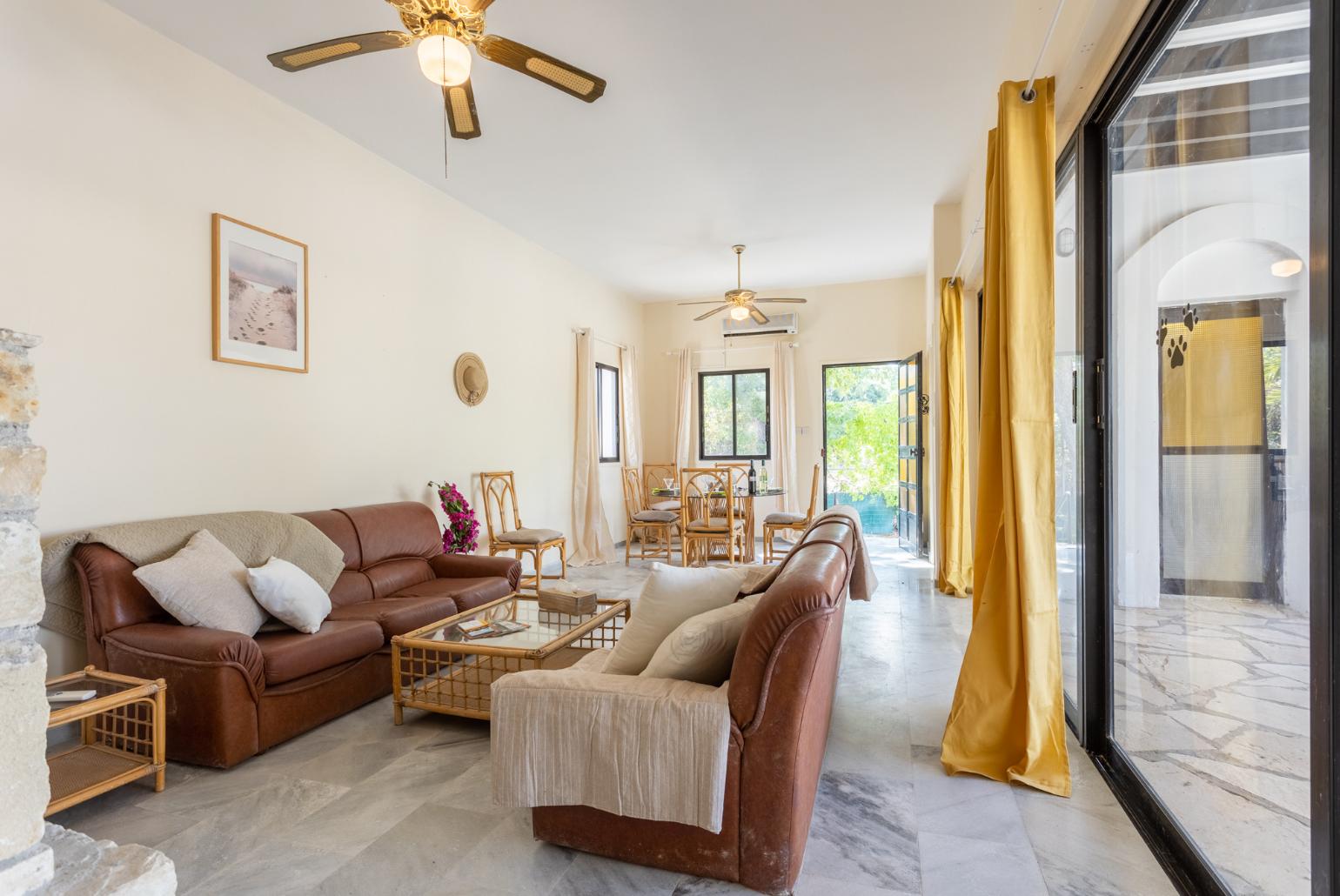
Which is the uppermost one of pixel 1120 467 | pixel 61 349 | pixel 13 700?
pixel 61 349

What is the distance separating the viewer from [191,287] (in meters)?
3.13

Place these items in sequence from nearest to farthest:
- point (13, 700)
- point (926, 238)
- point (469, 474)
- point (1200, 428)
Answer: point (13, 700) → point (1200, 428) → point (469, 474) → point (926, 238)

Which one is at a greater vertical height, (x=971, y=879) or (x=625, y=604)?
(x=625, y=604)

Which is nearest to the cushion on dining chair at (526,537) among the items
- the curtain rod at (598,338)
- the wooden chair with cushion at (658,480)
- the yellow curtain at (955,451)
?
the wooden chair with cushion at (658,480)

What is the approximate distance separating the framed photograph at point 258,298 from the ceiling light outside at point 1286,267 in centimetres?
386

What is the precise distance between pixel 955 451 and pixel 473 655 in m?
3.84

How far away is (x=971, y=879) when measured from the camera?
1.72 meters

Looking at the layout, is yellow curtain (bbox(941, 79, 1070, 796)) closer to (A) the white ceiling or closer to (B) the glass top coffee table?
(A) the white ceiling

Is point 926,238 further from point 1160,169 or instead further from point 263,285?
point 263,285

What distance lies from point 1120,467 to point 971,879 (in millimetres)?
1364

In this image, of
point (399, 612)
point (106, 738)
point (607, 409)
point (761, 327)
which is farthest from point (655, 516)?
point (106, 738)

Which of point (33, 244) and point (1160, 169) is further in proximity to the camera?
point (33, 244)

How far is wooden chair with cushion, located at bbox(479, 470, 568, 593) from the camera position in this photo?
5.14 metres

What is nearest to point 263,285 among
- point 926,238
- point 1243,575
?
point 1243,575
